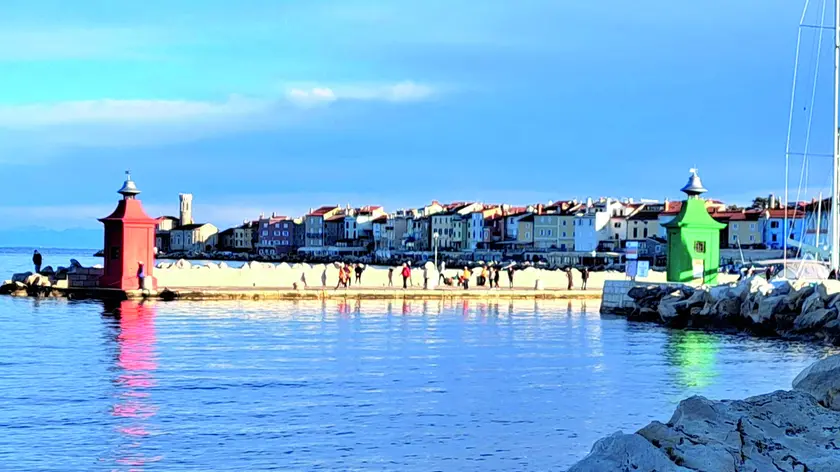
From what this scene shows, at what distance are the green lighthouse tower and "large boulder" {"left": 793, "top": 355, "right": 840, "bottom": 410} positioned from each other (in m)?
26.4

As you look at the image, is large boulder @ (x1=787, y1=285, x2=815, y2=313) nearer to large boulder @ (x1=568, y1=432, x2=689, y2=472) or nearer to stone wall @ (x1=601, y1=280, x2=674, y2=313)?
stone wall @ (x1=601, y1=280, x2=674, y2=313)

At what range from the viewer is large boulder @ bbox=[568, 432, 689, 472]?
7.75 meters

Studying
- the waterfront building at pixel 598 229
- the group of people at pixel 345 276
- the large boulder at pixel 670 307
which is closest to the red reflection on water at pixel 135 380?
the group of people at pixel 345 276

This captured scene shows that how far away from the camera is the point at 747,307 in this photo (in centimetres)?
3181

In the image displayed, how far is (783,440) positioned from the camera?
8.83m

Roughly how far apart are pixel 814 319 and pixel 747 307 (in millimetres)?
3431

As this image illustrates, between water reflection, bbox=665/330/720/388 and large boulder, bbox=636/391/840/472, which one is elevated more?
large boulder, bbox=636/391/840/472

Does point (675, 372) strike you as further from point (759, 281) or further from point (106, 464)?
point (759, 281)

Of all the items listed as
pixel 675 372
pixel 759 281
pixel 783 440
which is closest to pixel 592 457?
pixel 783 440

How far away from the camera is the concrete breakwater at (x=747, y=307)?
28656mm

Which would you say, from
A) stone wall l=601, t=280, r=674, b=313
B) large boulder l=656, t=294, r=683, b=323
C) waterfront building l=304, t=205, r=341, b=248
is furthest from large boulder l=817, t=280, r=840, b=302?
waterfront building l=304, t=205, r=341, b=248

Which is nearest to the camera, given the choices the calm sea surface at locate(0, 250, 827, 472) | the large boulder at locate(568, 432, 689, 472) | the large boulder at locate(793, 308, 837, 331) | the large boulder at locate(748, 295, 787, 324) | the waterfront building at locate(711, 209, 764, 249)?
the large boulder at locate(568, 432, 689, 472)

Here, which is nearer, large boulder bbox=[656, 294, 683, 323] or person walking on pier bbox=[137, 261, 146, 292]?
large boulder bbox=[656, 294, 683, 323]

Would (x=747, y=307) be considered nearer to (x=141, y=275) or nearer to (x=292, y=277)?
(x=292, y=277)
